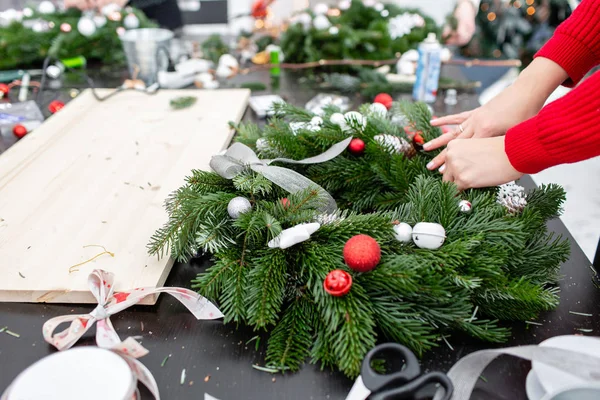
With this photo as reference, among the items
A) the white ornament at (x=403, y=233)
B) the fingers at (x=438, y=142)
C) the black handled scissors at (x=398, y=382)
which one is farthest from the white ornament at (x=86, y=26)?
the black handled scissors at (x=398, y=382)

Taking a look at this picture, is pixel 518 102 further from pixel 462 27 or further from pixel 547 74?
pixel 462 27

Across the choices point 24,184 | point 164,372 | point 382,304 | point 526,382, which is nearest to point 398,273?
point 382,304

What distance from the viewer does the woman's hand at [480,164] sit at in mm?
661

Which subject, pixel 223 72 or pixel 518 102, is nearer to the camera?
pixel 518 102

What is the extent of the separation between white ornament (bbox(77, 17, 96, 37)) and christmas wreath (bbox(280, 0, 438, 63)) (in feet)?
2.18

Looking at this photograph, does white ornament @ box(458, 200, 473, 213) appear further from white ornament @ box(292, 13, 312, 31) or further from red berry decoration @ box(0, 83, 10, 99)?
Answer: red berry decoration @ box(0, 83, 10, 99)

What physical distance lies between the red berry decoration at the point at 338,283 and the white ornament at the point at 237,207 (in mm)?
172

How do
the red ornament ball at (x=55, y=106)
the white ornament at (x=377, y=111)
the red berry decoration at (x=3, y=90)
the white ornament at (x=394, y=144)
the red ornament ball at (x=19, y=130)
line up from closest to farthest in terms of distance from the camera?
the white ornament at (x=394, y=144)
the white ornament at (x=377, y=111)
the red ornament ball at (x=19, y=130)
the red ornament ball at (x=55, y=106)
the red berry decoration at (x=3, y=90)

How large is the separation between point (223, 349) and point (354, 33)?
1.27 m

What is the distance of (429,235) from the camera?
0.58 metres

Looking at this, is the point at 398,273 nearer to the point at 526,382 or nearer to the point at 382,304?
the point at 382,304

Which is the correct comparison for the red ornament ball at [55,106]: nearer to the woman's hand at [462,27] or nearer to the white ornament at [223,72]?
the white ornament at [223,72]

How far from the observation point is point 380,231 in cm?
60

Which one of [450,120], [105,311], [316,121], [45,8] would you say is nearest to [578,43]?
[450,120]
